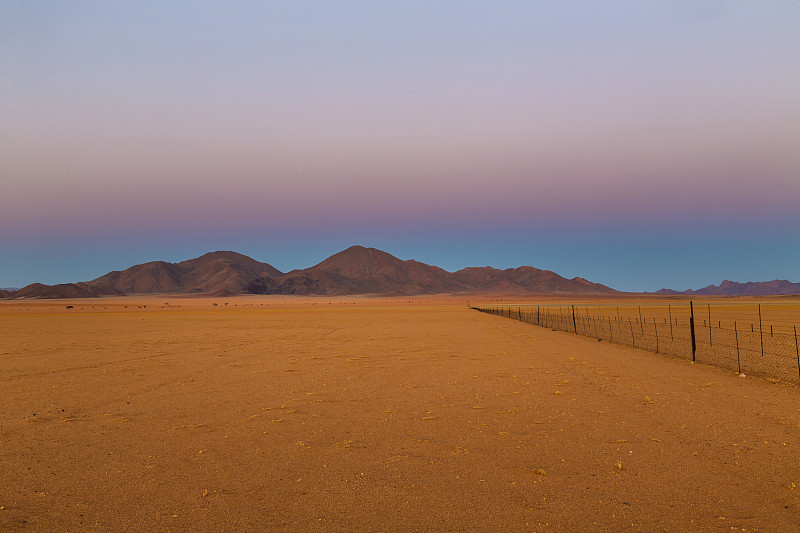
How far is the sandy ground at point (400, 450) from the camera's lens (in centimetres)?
607

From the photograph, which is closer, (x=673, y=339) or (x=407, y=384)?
(x=407, y=384)

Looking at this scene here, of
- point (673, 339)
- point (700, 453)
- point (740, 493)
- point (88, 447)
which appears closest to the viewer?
point (740, 493)

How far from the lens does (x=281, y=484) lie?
7.04 m

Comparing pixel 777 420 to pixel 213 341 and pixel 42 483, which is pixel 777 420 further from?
pixel 213 341

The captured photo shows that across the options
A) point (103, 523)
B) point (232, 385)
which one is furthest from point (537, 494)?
point (232, 385)

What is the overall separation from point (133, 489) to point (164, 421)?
12.9 feet

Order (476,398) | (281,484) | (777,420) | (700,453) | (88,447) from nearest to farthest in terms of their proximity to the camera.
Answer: (281,484) < (700,453) < (88,447) < (777,420) < (476,398)

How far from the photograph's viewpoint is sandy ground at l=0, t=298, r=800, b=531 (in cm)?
607

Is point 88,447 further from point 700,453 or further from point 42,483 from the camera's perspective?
point 700,453

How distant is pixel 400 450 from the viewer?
8492mm

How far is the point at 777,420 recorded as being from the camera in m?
10.2

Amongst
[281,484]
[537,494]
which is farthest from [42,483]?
[537,494]

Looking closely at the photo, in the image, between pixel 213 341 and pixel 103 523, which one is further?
pixel 213 341

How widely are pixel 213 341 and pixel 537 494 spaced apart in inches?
1016
